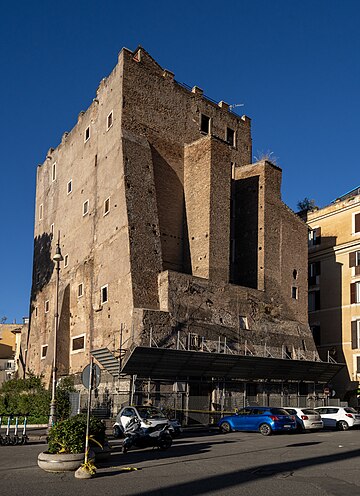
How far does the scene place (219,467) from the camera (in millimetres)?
14398

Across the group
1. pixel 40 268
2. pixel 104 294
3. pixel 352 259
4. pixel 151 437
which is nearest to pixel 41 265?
pixel 40 268

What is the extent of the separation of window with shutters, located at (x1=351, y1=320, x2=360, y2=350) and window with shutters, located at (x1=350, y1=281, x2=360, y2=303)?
1.66 m

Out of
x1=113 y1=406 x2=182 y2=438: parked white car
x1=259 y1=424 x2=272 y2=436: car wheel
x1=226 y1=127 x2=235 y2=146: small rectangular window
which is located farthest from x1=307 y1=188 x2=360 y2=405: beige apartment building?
x1=113 y1=406 x2=182 y2=438: parked white car

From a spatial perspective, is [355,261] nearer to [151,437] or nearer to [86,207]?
[86,207]

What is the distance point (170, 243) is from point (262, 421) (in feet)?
55.0

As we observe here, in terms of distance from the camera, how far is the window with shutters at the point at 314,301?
49.5 m

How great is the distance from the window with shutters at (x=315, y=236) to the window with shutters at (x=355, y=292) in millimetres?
5820

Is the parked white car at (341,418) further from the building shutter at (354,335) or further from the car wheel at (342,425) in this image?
the building shutter at (354,335)

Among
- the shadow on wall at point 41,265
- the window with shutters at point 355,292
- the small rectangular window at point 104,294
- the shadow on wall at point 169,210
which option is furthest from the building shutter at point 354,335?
the shadow on wall at point 41,265

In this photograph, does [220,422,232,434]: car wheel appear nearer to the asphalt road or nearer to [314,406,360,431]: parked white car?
→ [314,406,360,431]: parked white car

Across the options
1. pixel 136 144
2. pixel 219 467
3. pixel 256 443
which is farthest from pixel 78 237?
pixel 219 467

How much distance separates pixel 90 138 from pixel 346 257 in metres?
21.8

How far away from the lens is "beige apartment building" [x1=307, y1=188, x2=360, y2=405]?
149 feet

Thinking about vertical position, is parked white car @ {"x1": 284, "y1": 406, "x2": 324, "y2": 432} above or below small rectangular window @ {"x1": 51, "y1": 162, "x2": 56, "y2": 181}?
below
